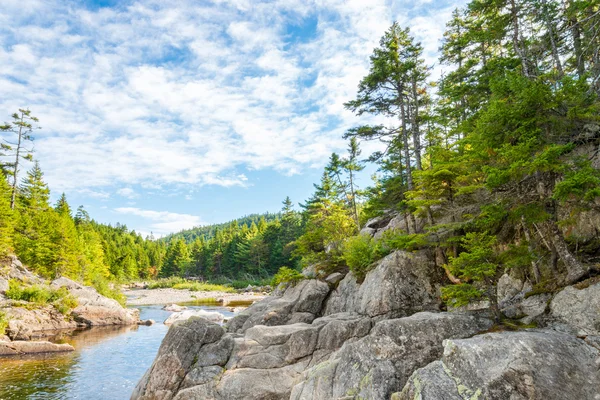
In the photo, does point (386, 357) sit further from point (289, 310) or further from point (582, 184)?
point (289, 310)

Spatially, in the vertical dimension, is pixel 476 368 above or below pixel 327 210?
below

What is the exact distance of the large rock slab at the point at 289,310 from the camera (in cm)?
1591

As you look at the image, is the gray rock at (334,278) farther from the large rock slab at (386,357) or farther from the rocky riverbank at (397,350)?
the large rock slab at (386,357)

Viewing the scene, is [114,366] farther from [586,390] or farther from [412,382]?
[586,390]

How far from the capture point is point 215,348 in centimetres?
1206

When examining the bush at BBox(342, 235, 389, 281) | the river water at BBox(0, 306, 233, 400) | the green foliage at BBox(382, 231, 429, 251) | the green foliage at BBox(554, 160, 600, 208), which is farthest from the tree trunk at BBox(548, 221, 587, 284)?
the river water at BBox(0, 306, 233, 400)

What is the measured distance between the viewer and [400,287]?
1304cm

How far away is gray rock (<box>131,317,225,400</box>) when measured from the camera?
11203 mm

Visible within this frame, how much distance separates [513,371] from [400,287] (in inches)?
275

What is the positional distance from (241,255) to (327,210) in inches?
1591

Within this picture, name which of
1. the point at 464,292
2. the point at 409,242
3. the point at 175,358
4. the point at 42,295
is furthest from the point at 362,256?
the point at 42,295

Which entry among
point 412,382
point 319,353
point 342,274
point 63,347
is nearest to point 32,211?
point 63,347

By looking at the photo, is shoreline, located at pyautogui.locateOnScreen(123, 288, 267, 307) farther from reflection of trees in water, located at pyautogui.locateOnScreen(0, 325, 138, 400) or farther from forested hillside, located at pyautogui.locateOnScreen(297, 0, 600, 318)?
forested hillside, located at pyautogui.locateOnScreen(297, 0, 600, 318)

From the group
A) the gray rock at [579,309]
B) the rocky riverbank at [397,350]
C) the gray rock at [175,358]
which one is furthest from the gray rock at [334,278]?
the gray rock at [579,309]
